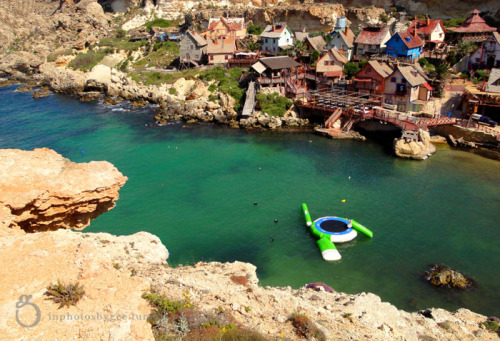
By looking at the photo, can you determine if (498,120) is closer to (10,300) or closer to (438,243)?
(438,243)

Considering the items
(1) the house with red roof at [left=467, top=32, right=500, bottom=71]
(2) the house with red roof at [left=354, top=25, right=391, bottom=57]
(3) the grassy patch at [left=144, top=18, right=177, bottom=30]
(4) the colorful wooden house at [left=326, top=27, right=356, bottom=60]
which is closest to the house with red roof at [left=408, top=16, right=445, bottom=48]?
(2) the house with red roof at [left=354, top=25, right=391, bottom=57]

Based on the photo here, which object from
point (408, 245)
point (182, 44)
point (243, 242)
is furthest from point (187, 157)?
point (182, 44)

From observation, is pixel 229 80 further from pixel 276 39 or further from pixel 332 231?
pixel 332 231

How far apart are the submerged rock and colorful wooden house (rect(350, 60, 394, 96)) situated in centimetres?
3799

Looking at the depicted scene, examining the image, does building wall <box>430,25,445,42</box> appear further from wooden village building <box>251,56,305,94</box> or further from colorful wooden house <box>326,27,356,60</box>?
wooden village building <box>251,56,305,94</box>

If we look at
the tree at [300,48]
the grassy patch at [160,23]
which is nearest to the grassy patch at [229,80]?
the tree at [300,48]

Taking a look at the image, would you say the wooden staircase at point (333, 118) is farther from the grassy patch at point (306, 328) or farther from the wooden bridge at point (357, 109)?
the grassy patch at point (306, 328)

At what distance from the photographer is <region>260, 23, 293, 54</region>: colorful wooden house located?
270ft

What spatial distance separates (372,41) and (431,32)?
11745 mm

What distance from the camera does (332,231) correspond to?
33625mm

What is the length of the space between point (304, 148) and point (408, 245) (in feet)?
76.7

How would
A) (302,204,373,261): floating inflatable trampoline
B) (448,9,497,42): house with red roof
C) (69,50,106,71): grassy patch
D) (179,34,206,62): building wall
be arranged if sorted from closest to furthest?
(302,204,373,261): floating inflatable trampoline → (448,9,497,42): house with red roof → (179,34,206,62): building wall → (69,50,106,71): grassy patch

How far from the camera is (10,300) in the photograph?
1221cm

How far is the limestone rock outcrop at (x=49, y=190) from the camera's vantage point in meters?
16.7
